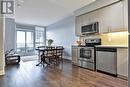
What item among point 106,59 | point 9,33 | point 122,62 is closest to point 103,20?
point 106,59

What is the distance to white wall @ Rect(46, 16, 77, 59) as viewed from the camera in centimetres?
712

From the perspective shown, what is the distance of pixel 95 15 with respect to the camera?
478cm

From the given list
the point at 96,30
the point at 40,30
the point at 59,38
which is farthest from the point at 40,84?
the point at 40,30

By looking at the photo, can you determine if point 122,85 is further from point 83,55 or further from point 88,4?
point 88,4

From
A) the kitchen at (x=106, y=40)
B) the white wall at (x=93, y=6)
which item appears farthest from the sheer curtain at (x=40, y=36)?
the kitchen at (x=106, y=40)

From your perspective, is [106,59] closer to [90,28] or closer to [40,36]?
[90,28]

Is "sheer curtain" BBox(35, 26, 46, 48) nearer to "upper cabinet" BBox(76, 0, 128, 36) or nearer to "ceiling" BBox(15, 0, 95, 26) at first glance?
"ceiling" BBox(15, 0, 95, 26)

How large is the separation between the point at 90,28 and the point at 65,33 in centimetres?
303

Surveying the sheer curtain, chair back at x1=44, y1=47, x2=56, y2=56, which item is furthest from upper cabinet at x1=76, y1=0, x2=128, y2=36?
the sheer curtain

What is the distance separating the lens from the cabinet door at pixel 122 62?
336cm

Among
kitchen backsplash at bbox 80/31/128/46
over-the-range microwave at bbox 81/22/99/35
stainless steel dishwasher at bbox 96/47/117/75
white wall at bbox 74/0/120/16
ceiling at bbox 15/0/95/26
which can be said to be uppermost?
ceiling at bbox 15/0/95/26

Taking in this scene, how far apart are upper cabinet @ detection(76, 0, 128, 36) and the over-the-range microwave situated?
16cm

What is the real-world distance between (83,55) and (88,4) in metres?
2.10

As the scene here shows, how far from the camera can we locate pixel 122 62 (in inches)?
135
